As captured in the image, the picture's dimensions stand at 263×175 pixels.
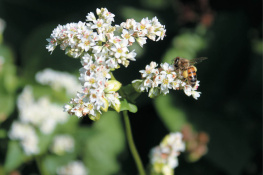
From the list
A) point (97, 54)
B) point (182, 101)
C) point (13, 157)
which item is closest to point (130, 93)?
point (97, 54)

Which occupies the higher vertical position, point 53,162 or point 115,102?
point 53,162

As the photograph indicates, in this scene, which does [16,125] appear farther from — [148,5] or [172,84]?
[148,5]

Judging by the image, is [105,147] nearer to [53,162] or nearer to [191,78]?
[53,162]

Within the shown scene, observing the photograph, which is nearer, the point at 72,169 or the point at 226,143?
the point at 72,169

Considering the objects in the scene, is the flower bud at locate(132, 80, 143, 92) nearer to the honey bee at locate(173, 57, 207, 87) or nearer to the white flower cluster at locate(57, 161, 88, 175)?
the honey bee at locate(173, 57, 207, 87)

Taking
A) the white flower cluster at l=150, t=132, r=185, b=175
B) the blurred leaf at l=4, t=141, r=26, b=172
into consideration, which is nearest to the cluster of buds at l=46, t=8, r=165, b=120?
the white flower cluster at l=150, t=132, r=185, b=175

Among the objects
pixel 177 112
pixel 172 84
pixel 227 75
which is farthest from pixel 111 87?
pixel 227 75
